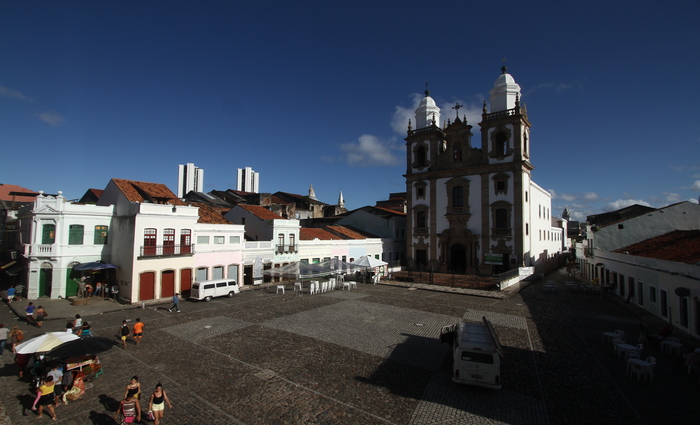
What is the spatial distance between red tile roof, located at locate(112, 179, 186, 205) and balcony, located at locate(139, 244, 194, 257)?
395cm

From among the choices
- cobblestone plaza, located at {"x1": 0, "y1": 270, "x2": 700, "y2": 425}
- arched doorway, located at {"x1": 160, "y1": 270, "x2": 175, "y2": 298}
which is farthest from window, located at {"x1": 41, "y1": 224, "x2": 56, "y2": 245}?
arched doorway, located at {"x1": 160, "y1": 270, "x2": 175, "y2": 298}

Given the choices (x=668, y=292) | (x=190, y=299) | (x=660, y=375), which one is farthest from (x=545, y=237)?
(x=190, y=299)

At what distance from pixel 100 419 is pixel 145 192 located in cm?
2246

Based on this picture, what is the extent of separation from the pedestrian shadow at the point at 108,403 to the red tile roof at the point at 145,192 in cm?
1853

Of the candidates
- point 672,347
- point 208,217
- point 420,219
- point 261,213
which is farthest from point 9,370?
point 420,219

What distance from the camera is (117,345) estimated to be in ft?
46.8

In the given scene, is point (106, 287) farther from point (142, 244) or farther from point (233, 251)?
point (233, 251)

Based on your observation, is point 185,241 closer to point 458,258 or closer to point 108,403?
point 108,403

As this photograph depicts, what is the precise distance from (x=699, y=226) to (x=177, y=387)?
3470 centimetres

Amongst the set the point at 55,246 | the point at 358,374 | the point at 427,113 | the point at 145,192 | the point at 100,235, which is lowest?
the point at 358,374

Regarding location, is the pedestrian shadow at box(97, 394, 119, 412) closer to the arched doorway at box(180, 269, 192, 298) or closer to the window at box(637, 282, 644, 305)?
the arched doorway at box(180, 269, 192, 298)

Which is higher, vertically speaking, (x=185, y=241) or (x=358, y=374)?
(x=185, y=241)

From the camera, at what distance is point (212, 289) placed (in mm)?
24219

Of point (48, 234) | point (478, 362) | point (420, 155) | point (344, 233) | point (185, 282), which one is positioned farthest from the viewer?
point (420, 155)
